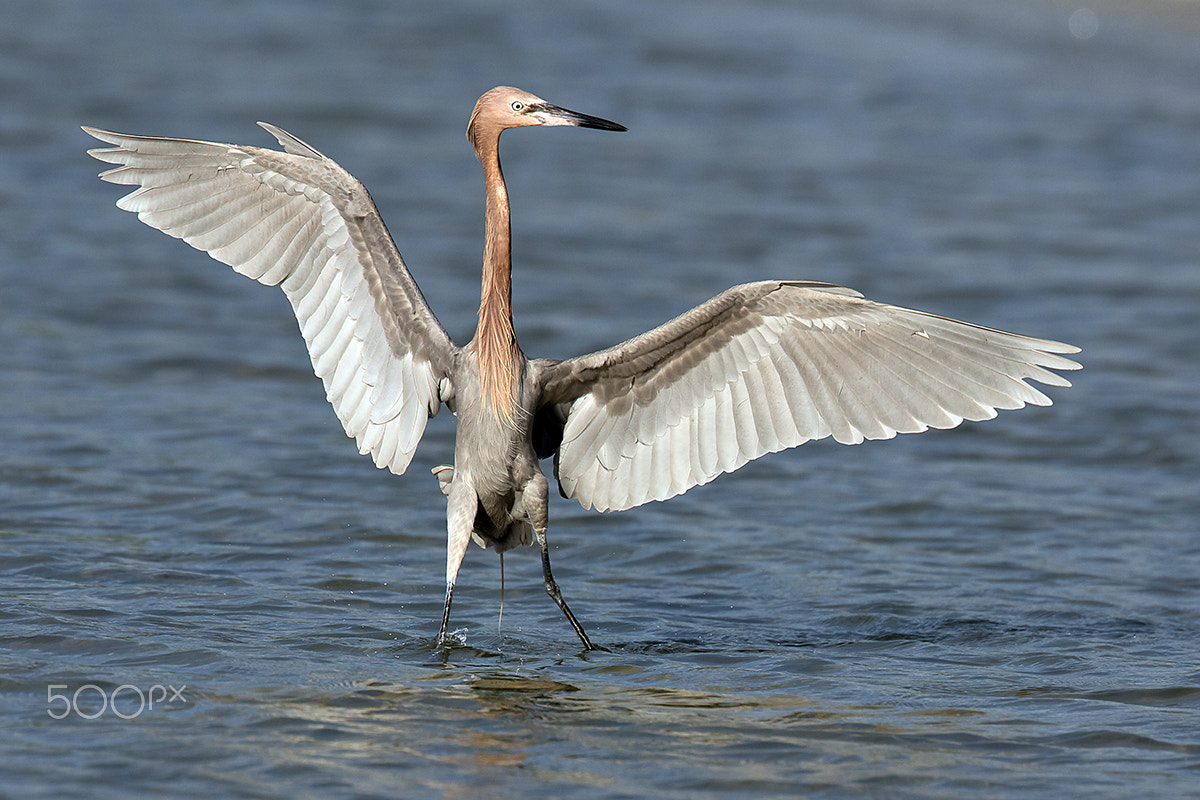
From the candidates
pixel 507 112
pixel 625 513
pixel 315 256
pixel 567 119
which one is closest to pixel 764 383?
pixel 567 119

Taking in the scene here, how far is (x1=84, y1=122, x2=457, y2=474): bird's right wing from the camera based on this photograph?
6469mm

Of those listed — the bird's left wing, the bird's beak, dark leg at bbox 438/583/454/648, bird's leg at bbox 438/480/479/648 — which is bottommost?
dark leg at bbox 438/583/454/648

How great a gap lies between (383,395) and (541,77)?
419 inches

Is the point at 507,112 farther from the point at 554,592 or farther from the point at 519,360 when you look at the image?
the point at 554,592

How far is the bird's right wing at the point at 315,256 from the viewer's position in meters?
6.47

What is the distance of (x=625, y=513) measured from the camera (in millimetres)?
8523

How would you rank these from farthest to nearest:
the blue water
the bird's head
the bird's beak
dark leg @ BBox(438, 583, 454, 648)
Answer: the bird's head < dark leg @ BBox(438, 583, 454, 648) < the bird's beak < the blue water

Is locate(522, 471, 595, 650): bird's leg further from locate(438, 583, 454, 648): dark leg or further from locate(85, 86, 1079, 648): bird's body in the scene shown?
locate(438, 583, 454, 648): dark leg

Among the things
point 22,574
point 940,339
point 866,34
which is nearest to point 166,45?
point 866,34

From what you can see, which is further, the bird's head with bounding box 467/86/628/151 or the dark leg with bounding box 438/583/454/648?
the bird's head with bounding box 467/86/628/151

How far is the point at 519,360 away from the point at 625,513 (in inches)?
A: 89.6

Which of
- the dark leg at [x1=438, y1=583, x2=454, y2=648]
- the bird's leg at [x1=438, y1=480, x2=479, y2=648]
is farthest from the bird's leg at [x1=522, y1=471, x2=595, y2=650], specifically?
the dark leg at [x1=438, y1=583, x2=454, y2=648]

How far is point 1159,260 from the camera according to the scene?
13.0 metres

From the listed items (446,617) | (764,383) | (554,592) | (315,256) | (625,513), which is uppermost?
(315,256)
